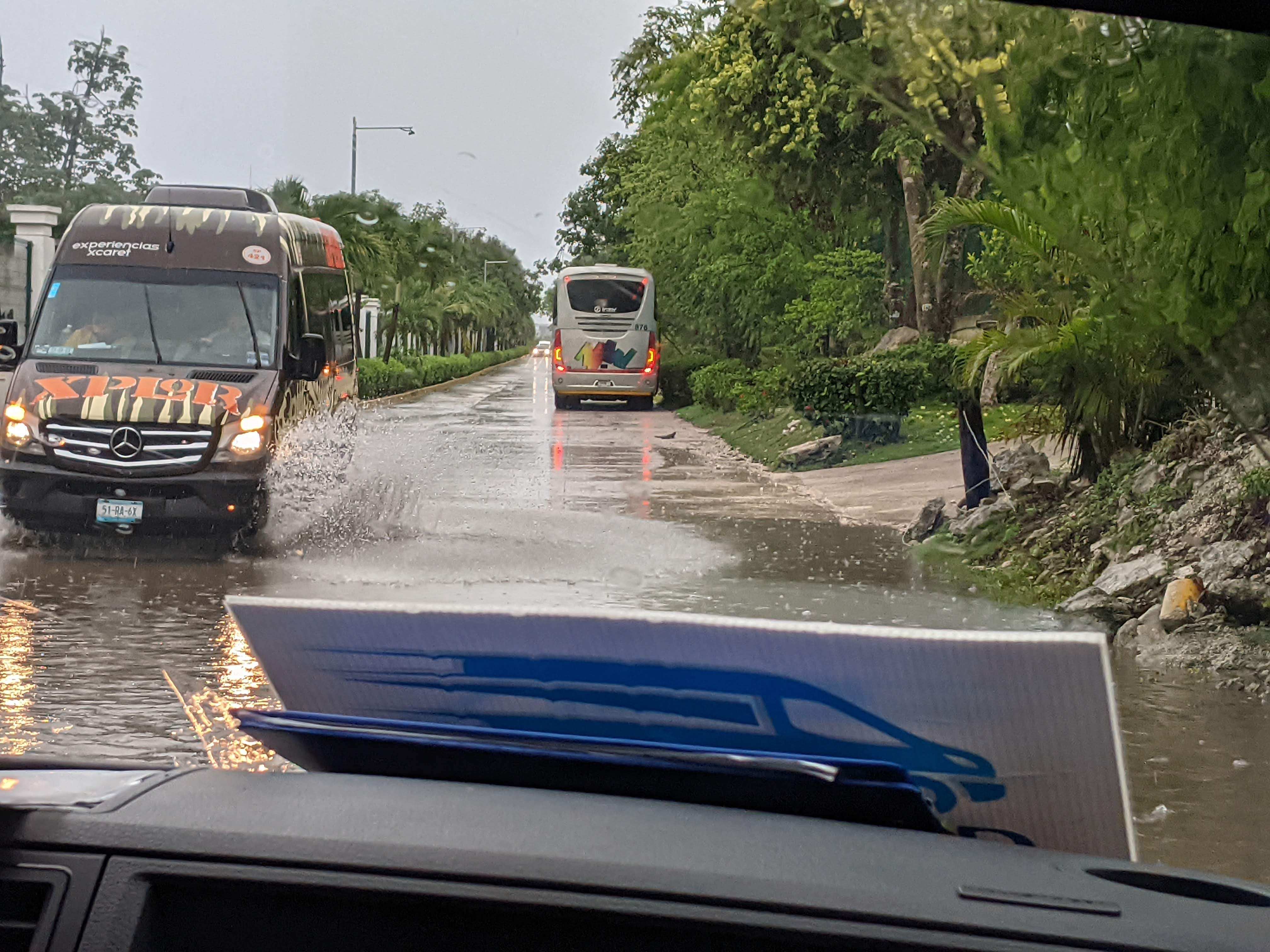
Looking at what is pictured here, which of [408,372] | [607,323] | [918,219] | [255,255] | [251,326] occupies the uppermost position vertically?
[918,219]

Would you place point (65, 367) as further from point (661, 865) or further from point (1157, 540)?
point (661, 865)

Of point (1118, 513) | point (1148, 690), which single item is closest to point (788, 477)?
point (1118, 513)

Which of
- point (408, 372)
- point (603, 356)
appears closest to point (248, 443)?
point (603, 356)

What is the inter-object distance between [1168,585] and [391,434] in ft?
56.3

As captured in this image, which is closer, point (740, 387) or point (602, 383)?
point (740, 387)

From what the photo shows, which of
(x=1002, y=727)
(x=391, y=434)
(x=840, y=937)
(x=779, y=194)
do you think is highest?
(x=779, y=194)

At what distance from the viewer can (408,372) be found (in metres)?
42.8

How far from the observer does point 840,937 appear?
4.88ft

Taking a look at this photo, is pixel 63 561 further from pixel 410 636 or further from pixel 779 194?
pixel 779 194

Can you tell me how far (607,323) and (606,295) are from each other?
865 millimetres

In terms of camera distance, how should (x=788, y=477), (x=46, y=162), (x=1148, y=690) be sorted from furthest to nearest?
(x=46, y=162), (x=788, y=477), (x=1148, y=690)

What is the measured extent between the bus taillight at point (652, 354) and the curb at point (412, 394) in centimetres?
606

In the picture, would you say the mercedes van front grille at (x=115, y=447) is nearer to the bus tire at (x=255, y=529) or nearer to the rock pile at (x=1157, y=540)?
the bus tire at (x=255, y=529)

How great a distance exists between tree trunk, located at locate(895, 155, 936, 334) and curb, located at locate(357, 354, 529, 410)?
8.25 m
